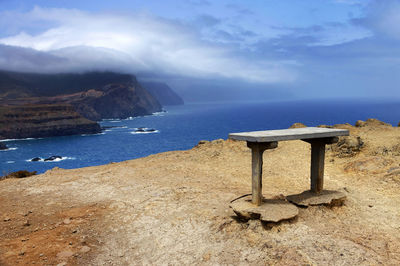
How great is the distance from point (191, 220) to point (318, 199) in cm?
396

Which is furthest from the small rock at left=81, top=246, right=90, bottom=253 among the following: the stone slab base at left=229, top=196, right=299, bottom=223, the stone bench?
the stone bench

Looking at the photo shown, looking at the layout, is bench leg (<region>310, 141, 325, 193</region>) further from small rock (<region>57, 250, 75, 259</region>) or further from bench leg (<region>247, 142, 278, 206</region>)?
small rock (<region>57, 250, 75, 259</region>)

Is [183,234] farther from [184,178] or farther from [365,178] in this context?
[365,178]

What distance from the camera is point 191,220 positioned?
871 cm

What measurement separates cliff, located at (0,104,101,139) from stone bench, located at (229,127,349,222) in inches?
5181

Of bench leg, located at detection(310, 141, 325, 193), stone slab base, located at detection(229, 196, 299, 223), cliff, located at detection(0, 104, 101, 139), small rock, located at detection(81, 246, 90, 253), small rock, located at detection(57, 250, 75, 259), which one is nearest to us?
small rock, located at detection(57, 250, 75, 259)

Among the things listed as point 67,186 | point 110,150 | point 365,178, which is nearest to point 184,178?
point 67,186

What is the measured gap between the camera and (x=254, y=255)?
6.78m

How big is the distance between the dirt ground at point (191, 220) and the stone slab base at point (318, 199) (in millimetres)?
200

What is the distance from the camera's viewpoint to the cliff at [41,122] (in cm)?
11838

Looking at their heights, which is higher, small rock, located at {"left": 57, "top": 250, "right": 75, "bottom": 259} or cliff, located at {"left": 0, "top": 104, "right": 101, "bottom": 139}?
small rock, located at {"left": 57, "top": 250, "right": 75, "bottom": 259}

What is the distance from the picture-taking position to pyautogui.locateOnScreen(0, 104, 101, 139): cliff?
118375 millimetres

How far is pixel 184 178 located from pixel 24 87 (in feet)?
653

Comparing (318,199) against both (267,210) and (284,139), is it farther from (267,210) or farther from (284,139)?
(284,139)
